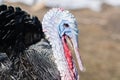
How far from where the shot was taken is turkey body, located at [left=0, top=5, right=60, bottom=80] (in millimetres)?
7227

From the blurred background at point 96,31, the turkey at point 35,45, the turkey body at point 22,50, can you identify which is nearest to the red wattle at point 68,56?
the turkey at point 35,45

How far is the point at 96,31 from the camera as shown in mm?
14805

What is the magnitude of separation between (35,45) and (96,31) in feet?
24.0

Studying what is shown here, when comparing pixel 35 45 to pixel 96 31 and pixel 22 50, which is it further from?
pixel 96 31

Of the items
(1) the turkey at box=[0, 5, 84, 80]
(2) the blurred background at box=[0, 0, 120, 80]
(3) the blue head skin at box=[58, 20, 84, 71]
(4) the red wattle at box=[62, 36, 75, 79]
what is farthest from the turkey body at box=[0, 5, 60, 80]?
(2) the blurred background at box=[0, 0, 120, 80]

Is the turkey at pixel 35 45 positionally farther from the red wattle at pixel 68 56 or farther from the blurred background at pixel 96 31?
the blurred background at pixel 96 31

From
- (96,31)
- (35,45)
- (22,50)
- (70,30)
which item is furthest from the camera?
(96,31)

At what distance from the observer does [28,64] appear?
291 inches

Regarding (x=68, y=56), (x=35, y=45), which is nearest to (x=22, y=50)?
(x=35, y=45)

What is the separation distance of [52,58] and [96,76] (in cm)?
488

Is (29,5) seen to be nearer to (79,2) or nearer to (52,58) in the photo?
(79,2)

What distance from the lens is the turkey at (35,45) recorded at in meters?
7.27

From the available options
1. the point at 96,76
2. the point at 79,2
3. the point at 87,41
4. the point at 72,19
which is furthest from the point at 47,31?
the point at 79,2

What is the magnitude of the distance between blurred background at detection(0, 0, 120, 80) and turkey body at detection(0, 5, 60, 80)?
3771 mm
